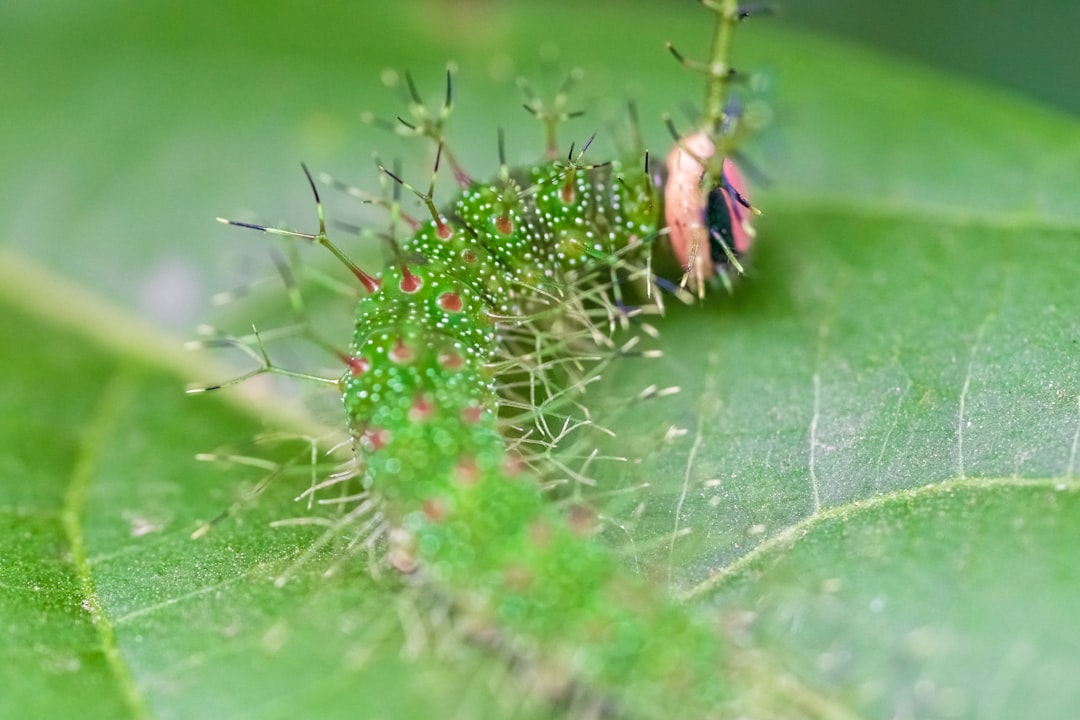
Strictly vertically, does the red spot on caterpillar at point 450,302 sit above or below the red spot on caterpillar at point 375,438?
above

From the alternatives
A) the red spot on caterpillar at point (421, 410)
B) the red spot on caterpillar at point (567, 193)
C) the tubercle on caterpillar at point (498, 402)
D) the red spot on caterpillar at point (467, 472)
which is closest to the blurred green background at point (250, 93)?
the tubercle on caterpillar at point (498, 402)

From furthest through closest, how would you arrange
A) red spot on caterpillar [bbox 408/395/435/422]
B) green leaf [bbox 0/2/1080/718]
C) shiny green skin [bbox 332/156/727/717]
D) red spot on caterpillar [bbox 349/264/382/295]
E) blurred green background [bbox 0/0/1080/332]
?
blurred green background [bbox 0/0/1080/332] < red spot on caterpillar [bbox 349/264/382/295] < red spot on caterpillar [bbox 408/395/435/422] < green leaf [bbox 0/2/1080/718] < shiny green skin [bbox 332/156/727/717]

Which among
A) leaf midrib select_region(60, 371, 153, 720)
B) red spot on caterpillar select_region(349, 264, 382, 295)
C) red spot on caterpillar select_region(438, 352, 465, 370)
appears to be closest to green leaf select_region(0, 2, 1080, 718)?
leaf midrib select_region(60, 371, 153, 720)

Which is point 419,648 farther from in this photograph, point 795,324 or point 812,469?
point 795,324

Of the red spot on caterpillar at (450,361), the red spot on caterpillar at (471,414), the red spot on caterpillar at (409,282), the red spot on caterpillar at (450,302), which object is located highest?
the red spot on caterpillar at (409,282)

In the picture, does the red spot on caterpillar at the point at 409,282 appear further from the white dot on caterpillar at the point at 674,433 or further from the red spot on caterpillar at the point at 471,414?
the white dot on caterpillar at the point at 674,433

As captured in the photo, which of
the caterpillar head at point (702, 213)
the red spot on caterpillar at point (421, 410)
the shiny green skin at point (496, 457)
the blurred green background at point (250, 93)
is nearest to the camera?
the shiny green skin at point (496, 457)

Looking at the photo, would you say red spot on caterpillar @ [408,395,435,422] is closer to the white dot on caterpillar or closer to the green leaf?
the green leaf

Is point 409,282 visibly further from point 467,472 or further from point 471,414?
point 467,472

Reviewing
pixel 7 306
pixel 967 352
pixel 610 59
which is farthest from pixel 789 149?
pixel 7 306

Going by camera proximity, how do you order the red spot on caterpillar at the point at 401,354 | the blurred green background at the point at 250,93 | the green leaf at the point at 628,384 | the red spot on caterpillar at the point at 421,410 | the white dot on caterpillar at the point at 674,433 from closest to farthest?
the green leaf at the point at 628,384 < the red spot on caterpillar at the point at 421,410 < the red spot on caterpillar at the point at 401,354 < the white dot on caterpillar at the point at 674,433 < the blurred green background at the point at 250,93
